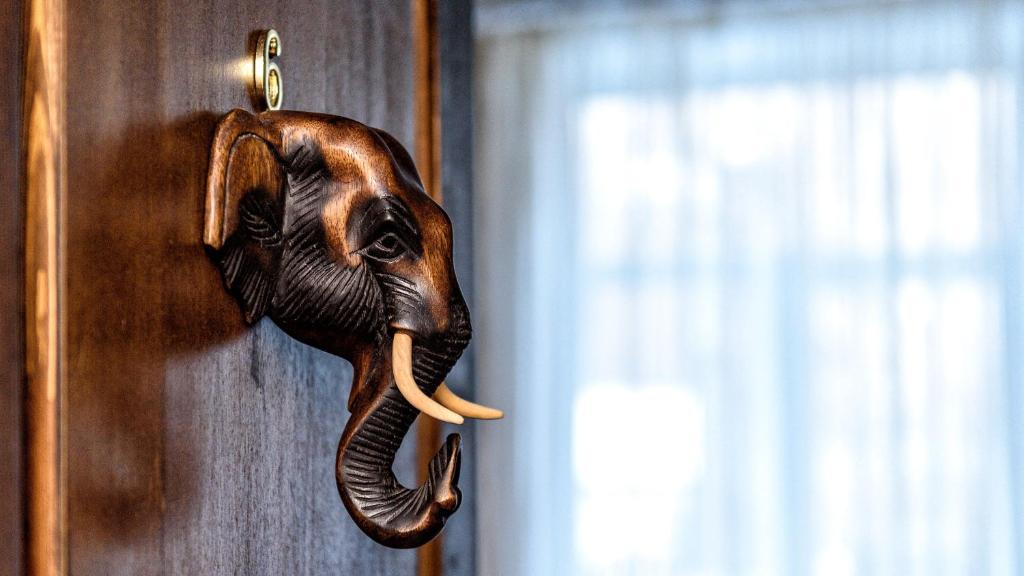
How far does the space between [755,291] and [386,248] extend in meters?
2.15

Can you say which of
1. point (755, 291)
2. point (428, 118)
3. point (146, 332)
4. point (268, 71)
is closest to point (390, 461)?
point (146, 332)

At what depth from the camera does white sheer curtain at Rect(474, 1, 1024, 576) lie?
2.53 meters

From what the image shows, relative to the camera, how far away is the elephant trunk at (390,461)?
1.92 feet

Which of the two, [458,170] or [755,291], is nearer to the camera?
[458,170]

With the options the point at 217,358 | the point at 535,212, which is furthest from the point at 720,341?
the point at 217,358

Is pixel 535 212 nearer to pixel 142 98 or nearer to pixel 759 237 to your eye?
pixel 759 237

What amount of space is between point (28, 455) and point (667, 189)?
2366 mm

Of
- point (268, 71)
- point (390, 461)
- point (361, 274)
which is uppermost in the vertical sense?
point (268, 71)

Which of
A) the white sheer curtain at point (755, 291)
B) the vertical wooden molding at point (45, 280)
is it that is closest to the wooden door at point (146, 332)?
the vertical wooden molding at point (45, 280)

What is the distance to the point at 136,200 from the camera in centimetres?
54

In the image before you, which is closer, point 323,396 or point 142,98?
point 142,98

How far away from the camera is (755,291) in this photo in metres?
2.65

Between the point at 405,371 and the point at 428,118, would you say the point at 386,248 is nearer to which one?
the point at 405,371

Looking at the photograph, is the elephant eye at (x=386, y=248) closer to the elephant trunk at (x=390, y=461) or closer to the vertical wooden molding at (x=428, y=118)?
the elephant trunk at (x=390, y=461)
